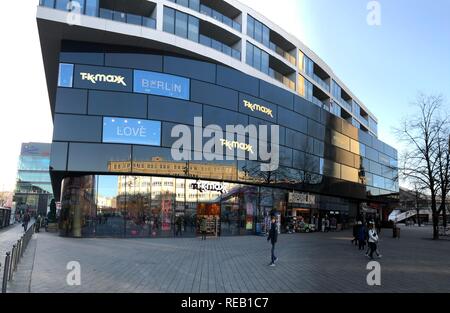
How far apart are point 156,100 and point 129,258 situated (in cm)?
1451

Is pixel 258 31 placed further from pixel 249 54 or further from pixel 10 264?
pixel 10 264

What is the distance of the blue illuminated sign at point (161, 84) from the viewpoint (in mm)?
27688

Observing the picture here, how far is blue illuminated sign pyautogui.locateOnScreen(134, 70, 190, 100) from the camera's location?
2769cm

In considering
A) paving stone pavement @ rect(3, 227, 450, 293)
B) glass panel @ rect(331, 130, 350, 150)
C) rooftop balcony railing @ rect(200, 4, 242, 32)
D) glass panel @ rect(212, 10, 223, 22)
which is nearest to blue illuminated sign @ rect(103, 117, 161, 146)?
paving stone pavement @ rect(3, 227, 450, 293)

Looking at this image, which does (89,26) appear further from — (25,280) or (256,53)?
(25,280)

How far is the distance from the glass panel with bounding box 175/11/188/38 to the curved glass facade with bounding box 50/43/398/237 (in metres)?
1.97

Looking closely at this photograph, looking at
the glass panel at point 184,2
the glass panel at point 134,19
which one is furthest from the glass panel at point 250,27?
the glass panel at point 134,19

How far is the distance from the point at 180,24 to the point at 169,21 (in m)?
0.93

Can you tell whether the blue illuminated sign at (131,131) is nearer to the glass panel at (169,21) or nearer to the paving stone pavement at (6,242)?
the glass panel at (169,21)

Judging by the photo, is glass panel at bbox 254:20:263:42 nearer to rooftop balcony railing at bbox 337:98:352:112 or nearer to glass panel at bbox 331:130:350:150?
glass panel at bbox 331:130:350:150

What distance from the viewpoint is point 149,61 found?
2827 centimetres

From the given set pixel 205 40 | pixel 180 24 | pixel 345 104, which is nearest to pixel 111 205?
pixel 180 24
